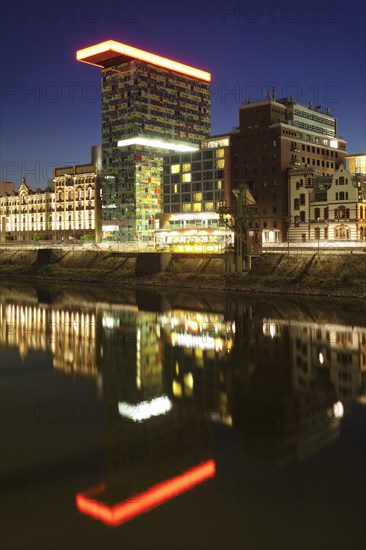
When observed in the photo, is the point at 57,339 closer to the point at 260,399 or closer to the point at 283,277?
the point at 260,399

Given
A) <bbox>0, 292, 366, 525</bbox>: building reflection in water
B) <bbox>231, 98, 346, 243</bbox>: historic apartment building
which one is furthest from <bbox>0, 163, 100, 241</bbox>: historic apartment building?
<bbox>0, 292, 366, 525</bbox>: building reflection in water

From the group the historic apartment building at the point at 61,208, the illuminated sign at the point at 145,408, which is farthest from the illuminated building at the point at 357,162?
the illuminated sign at the point at 145,408

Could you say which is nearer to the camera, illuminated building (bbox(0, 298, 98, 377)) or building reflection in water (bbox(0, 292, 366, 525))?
building reflection in water (bbox(0, 292, 366, 525))

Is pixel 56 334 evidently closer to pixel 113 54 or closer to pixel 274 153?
pixel 274 153

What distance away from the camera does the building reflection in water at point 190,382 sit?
66.3 ft

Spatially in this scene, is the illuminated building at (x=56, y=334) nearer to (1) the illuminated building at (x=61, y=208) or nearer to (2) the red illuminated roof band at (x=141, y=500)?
(2) the red illuminated roof band at (x=141, y=500)

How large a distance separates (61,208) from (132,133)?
3086 centimetres

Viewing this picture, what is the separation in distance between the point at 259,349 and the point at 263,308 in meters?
20.6

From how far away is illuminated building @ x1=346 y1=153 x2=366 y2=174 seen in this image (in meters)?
138

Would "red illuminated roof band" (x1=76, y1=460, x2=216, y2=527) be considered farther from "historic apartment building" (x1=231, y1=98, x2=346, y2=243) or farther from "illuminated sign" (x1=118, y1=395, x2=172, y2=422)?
"historic apartment building" (x1=231, y1=98, x2=346, y2=243)

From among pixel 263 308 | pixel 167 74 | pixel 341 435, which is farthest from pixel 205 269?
pixel 167 74

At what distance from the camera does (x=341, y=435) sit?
23.2 m

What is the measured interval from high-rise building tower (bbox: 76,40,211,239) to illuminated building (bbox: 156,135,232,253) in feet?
50.9

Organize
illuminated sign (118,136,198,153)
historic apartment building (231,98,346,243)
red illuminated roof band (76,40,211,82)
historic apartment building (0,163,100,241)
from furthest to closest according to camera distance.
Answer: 1. historic apartment building (0,163,100,241)
2. illuminated sign (118,136,198,153)
3. red illuminated roof band (76,40,211,82)
4. historic apartment building (231,98,346,243)
